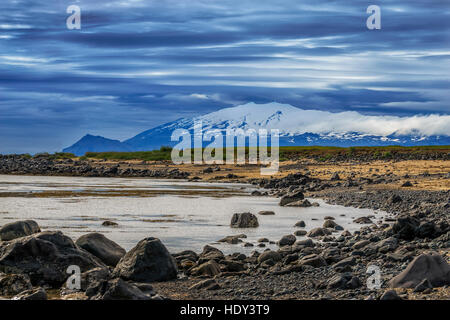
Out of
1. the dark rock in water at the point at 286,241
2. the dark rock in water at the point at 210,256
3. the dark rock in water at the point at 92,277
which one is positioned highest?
the dark rock in water at the point at 92,277

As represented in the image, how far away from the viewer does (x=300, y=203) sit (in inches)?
1532

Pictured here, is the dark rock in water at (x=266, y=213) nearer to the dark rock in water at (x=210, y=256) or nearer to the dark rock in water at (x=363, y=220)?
the dark rock in water at (x=363, y=220)

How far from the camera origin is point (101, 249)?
62.0ft

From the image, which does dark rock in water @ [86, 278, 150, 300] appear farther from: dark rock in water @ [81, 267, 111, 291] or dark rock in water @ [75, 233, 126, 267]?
dark rock in water @ [75, 233, 126, 267]

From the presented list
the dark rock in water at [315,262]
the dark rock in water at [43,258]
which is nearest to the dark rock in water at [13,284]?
the dark rock in water at [43,258]

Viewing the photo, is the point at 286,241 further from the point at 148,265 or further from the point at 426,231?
the point at 148,265

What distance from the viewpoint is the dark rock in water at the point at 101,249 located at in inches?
736

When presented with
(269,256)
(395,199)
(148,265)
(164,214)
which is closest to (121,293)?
(148,265)

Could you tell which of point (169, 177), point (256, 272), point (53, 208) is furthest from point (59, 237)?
point (169, 177)

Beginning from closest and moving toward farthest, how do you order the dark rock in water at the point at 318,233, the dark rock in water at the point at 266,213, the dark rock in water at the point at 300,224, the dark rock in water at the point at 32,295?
the dark rock in water at the point at 32,295
the dark rock in water at the point at 318,233
the dark rock in water at the point at 300,224
the dark rock in water at the point at 266,213

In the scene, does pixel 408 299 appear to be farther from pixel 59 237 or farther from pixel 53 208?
pixel 53 208

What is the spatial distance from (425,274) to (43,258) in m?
9.97

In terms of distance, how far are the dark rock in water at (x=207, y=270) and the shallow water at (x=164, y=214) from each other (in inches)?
173
